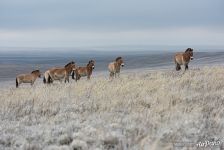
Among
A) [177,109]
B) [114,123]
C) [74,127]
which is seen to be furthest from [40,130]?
[177,109]

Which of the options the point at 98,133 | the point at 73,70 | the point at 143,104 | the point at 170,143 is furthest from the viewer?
the point at 73,70

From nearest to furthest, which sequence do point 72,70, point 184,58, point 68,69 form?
point 68,69 < point 184,58 < point 72,70

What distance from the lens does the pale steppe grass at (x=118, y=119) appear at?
8.98 metres

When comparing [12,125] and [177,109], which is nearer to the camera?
[12,125]

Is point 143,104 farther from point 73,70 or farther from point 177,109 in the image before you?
point 73,70

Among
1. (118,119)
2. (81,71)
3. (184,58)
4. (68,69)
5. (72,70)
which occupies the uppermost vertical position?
(184,58)

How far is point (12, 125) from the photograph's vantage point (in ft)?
35.3

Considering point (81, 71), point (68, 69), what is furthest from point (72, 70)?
point (81, 71)

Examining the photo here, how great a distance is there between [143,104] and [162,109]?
139 cm

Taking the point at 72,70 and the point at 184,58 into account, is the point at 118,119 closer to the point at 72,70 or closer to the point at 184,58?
the point at 72,70

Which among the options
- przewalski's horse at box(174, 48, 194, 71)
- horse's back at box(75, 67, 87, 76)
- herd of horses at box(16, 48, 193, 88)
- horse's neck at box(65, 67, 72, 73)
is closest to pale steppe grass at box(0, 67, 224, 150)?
herd of horses at box(16, 48, 193, 88)

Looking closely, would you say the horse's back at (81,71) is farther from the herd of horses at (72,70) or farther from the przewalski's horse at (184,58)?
the przewalski's horse at (184,58)

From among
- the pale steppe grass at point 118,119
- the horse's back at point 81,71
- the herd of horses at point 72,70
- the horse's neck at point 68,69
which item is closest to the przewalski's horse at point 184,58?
the herd of horses at point 72,70

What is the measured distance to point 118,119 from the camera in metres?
11.0
